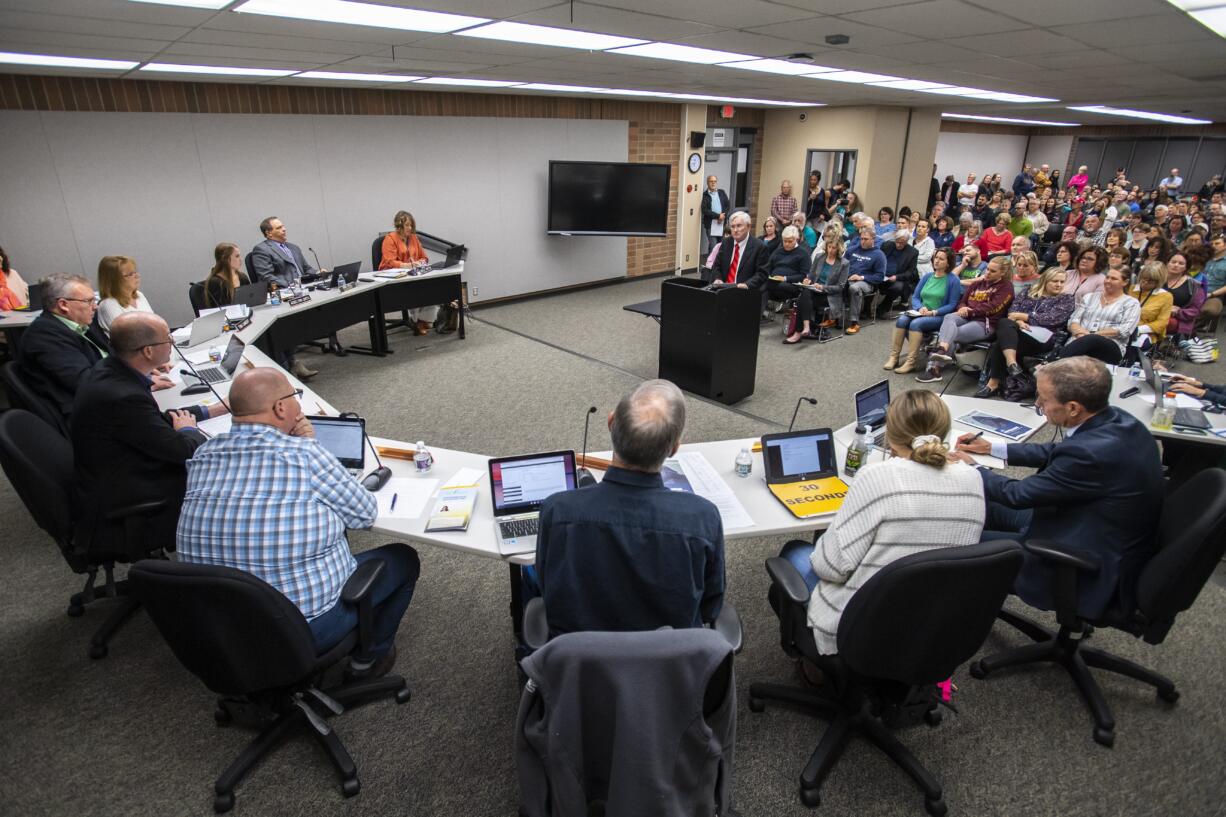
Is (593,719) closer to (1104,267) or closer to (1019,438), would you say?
(1019,438)

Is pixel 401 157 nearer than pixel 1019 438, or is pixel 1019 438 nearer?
pixel 1019 438

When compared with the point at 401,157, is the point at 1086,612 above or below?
below

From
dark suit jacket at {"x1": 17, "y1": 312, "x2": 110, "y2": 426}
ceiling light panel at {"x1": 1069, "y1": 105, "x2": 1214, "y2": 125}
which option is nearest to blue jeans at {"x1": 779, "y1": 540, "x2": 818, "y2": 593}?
dark suit jacket at {"x1": 17, "y1": 312, "x2": 110, "y2": 426}

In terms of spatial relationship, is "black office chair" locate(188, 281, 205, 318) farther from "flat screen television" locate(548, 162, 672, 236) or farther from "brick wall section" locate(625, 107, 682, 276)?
"brick wall section" locate(625, 107, 682, 276)

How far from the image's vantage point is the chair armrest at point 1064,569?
2080 mm

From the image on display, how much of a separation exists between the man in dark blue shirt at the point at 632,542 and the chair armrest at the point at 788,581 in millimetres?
412

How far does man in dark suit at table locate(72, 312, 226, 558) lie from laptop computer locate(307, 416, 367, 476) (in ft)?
1.50

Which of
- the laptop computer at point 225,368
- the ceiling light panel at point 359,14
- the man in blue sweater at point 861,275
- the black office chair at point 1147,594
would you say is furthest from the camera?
the man in blue sweater at point 861,275

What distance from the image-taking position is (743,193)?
11.3 m

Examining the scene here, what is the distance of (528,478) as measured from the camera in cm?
233

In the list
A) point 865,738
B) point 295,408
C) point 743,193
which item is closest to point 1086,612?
point 865,738

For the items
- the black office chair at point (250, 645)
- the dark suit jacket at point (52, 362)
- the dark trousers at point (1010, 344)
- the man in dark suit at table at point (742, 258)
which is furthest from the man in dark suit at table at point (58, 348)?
the dark trousers at point (1010, 344)

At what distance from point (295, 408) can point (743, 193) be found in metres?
10.5

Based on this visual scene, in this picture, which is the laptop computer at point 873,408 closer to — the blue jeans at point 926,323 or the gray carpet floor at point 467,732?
the gray carpet floor at point 467,732
